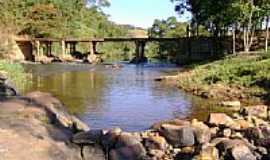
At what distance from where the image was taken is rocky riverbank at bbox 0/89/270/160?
43.9 ft

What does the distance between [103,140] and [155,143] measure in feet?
4.77

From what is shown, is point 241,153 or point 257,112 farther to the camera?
point 257,112

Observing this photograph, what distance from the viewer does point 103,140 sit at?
1516 cm

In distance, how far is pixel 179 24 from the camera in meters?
108

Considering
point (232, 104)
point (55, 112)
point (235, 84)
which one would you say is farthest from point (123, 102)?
point (55, 112)

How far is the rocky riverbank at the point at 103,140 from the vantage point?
1337 centimetres

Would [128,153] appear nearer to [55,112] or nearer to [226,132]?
[55,112]

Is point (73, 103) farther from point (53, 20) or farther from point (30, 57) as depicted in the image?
point (53, 20)

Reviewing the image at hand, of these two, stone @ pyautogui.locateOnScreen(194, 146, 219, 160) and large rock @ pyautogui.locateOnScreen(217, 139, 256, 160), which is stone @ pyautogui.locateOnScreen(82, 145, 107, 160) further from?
large rock @ pyautogui.locateOnScreen(217, 139, 256, 160)

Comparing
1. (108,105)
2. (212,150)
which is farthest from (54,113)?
(108,105)

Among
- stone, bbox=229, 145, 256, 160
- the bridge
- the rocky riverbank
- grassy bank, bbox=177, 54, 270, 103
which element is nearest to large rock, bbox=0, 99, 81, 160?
the rocky riverbank

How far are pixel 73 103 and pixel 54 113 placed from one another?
10.1 metres

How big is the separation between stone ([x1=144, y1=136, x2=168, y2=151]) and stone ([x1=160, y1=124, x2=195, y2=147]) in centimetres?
27

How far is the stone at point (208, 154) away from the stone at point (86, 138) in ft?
9.26
